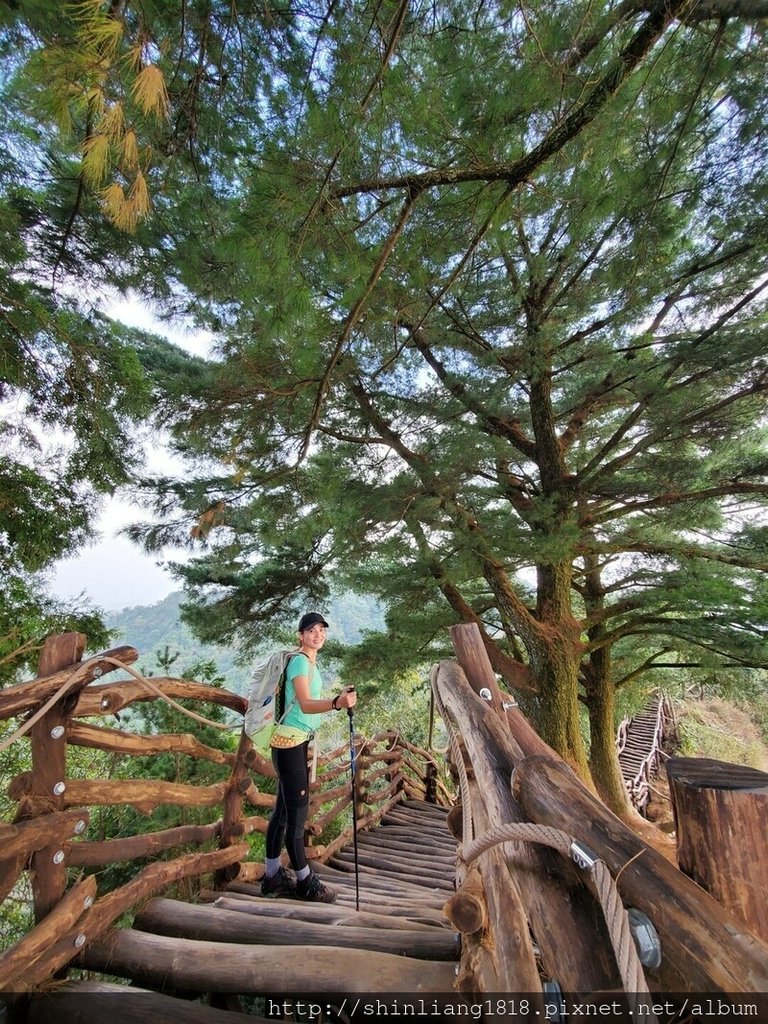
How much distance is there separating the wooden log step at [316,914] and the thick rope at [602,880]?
2.14ft

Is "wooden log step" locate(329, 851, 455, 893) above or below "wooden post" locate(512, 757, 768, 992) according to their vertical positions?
below

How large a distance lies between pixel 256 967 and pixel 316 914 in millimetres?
640

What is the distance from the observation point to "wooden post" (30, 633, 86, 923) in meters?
1.32

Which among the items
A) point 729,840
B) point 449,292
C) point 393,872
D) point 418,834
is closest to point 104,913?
point 729,840

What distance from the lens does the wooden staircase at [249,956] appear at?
108cm

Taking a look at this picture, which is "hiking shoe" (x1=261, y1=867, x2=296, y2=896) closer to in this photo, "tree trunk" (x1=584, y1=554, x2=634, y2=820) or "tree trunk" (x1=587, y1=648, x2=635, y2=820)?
"tree trunk" (x1=584, y1=554, x2=634, y2=820)

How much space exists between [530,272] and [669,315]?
157cm

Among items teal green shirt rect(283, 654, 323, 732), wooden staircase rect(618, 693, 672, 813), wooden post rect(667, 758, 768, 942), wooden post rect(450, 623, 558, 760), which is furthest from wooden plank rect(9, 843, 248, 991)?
wooden staircase rect(618, 693, 672, 813)

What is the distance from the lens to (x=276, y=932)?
1.50 meters

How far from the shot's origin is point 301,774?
2.20 meters

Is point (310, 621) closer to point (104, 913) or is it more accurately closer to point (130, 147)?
point (104, 913)

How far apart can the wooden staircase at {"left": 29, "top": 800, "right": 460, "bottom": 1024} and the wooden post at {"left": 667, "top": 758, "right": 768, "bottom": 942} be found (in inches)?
25.1

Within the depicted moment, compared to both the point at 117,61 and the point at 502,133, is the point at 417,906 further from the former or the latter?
the point at 502,133

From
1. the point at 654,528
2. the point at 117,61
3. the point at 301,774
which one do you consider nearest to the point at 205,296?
the point at 117,61
